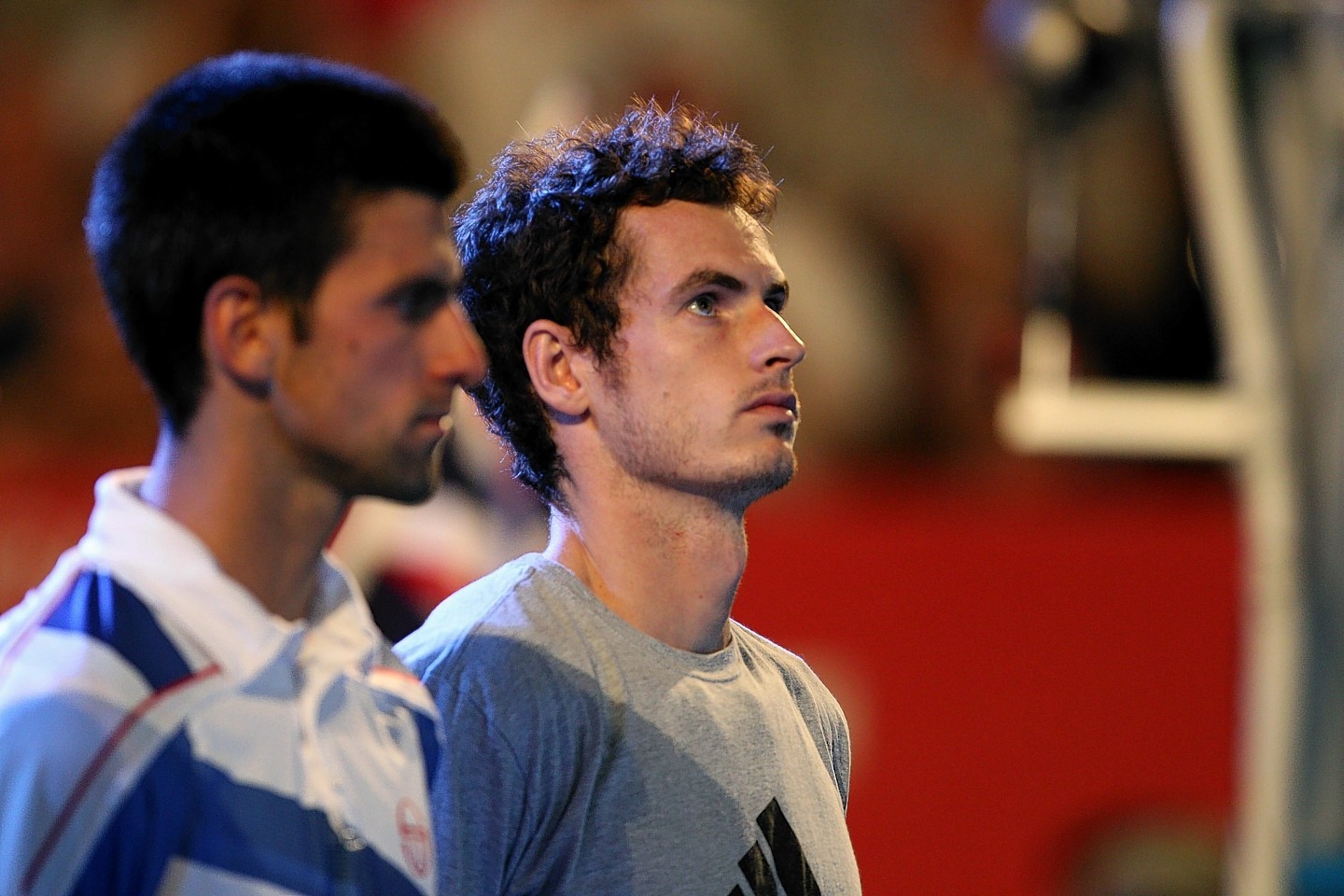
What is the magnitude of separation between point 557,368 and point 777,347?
0.89 feet

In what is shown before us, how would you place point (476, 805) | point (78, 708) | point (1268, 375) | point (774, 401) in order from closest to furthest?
point (78, 708), point (476, 805), point (774, 401), point (1268, 375)

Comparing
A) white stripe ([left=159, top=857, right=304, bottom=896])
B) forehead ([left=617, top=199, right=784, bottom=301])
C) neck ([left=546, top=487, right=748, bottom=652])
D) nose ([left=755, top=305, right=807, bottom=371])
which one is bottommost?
white stripe ([left=159, top=857, right=304, bottom=896])

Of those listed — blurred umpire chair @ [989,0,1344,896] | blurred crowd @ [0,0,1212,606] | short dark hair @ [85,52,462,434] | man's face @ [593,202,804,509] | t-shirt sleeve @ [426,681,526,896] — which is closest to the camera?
short dark hair @ [85,52,462,434]

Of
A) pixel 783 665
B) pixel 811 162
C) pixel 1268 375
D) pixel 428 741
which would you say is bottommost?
pixel 428 741

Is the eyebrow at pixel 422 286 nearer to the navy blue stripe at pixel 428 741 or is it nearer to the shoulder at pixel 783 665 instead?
the navy blue stripe at pixel 428 741

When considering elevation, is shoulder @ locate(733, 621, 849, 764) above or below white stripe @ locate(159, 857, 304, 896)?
above

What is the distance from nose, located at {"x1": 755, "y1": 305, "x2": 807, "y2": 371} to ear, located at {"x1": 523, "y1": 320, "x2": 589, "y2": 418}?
215 mm

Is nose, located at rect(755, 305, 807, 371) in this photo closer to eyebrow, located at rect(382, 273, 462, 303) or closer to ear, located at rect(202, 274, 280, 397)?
eyebrow, located at rect(382, 273, 462, 303)

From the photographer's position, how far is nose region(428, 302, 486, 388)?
1.15 metres

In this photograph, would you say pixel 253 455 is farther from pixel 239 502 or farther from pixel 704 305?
pixel 704 305

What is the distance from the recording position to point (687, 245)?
1779 mm

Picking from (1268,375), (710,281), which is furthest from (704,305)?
Answer: (1268,375)

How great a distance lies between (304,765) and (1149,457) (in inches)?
147

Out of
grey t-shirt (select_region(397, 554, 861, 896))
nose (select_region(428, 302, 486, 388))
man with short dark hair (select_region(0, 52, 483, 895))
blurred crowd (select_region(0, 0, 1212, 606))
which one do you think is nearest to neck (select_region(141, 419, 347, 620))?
man with short dark hair (select_region(0, 52, 483, 895))
